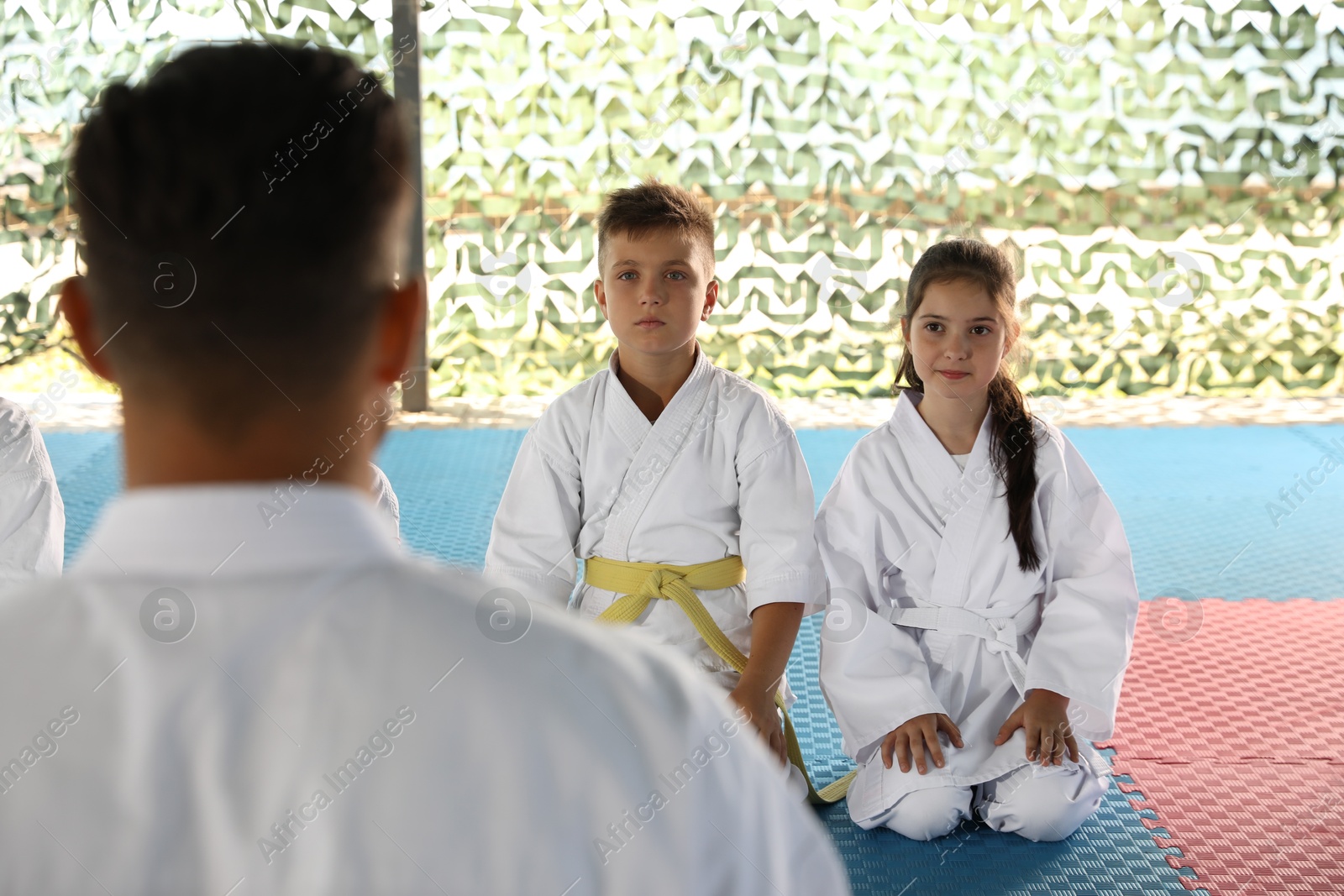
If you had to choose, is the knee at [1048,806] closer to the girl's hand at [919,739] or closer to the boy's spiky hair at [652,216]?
the girl's hand at [919,739]

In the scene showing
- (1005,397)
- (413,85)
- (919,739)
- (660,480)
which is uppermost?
(413,85)

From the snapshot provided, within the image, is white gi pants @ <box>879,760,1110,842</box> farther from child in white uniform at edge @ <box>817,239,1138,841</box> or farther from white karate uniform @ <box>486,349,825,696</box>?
white karate uniform @ <box>486,349,825,696</box>

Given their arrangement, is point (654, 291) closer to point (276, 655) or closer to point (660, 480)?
point (660, 480)

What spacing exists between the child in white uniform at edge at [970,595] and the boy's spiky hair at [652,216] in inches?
18.5

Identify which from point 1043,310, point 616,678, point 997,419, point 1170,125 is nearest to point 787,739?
point 997,419

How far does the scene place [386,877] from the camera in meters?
0.52

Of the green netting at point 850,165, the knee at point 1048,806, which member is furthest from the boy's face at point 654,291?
the green netting at point 850,165

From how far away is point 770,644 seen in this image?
210 centimetres

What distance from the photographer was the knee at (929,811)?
204cm

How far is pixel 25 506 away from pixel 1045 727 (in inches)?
77.6

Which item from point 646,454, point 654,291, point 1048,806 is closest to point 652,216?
point 654,291

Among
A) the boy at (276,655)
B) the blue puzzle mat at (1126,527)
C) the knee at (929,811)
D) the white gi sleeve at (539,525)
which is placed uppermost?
the boy at (276,655)

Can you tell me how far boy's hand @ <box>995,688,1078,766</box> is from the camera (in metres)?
2.06

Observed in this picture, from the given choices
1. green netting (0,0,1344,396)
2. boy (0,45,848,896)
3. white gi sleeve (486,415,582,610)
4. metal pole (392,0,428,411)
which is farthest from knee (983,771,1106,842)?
green netting (0,0,1344,396)
